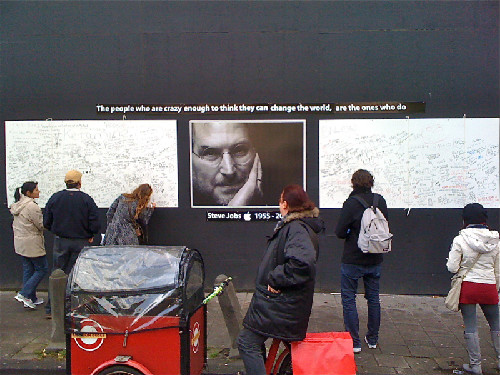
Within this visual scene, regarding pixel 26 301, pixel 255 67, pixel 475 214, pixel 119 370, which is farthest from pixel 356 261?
pixel 26 301

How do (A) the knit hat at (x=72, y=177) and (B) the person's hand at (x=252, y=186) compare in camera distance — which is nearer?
(A) the knit hat at (x=72, y=177)

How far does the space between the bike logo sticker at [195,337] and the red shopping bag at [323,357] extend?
0.83 m

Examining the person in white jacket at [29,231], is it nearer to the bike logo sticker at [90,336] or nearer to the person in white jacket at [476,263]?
the bike logo sticker at [90,336]

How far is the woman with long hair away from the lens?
20.8 ft

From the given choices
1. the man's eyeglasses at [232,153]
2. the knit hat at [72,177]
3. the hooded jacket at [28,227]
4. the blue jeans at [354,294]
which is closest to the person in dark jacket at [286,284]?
the blue jeans at [354,294]

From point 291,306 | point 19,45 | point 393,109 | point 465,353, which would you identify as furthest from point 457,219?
point 19,45

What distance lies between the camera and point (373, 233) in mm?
4859

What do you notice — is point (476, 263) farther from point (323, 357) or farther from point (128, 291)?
point (128, 291)

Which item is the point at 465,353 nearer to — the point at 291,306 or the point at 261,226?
the point at 291,306

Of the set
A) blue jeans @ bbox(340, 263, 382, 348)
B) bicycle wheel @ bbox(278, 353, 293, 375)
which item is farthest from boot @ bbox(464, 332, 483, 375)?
bicycle wheel @ bbox(278, 353, 293, 375)

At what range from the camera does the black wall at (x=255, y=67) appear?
698cm

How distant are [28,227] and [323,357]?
15.2 feet

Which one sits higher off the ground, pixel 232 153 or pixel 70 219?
pixel 232 153

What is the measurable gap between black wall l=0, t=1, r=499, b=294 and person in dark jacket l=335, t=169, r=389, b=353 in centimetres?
202
